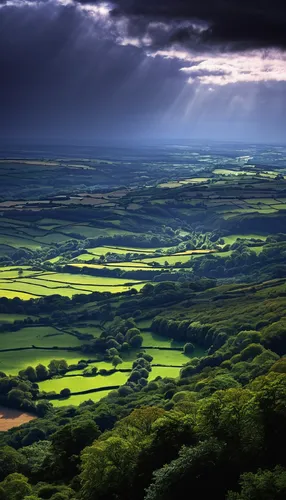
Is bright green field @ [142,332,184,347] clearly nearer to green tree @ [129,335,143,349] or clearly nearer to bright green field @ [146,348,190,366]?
green tree @ [129,335,143,349]

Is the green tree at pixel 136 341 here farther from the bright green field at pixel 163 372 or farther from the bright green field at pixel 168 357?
the bright green field at pixel 163 372

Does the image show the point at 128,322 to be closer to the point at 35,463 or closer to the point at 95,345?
the point at 95,345

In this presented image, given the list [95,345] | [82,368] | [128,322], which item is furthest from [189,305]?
[82,368]

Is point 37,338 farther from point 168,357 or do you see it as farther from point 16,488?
point 16,488

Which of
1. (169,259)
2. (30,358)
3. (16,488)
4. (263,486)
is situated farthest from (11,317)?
(263,486)

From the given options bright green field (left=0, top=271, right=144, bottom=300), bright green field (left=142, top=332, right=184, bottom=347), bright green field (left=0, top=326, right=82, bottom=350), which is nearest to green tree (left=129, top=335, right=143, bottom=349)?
bright green field (left=142, top=332, right=184, bottom=347)
